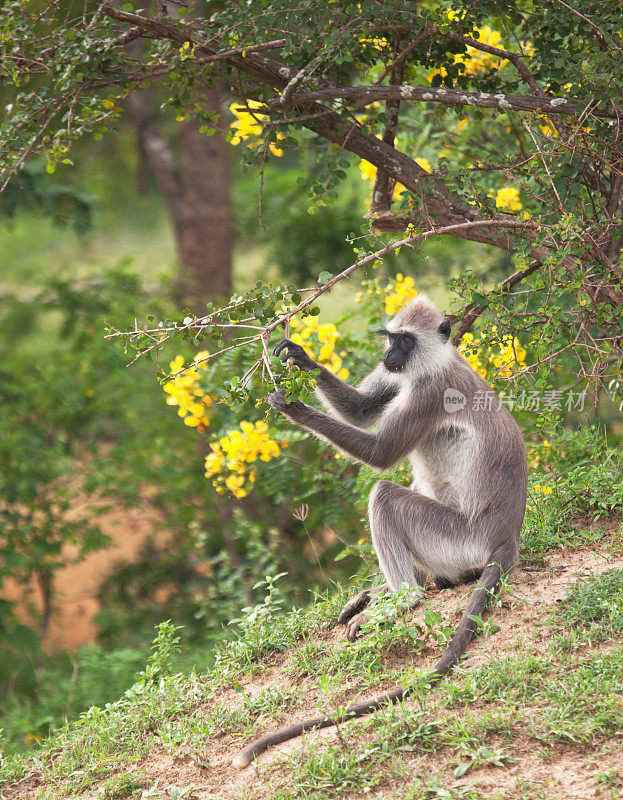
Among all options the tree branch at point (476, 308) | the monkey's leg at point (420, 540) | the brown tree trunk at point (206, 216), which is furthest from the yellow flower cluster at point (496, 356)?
the brown tree trunk at point (206, 216)

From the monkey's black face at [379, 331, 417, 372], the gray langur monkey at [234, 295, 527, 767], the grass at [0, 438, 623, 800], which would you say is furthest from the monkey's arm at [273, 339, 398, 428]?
the grass at [0, 438, 623, 800]

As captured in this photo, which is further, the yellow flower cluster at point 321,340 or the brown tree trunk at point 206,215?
the brown tree trunk at point 206,215

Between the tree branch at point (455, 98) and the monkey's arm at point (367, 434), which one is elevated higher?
Answer: the tree branch at point (455, 98)

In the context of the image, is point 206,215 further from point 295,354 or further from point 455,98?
point 295,354

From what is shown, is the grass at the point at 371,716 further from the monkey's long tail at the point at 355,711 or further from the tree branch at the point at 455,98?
the tree branch at the point at 455,98

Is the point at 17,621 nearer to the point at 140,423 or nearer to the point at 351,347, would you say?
the point at 140,423

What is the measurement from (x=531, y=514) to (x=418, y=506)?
0.87m

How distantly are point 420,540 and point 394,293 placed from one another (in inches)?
79.8

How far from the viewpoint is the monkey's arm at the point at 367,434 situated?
397 cm

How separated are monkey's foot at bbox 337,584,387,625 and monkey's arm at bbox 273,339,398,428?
2.75 ft

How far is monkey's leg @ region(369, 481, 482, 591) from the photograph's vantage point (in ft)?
12.7

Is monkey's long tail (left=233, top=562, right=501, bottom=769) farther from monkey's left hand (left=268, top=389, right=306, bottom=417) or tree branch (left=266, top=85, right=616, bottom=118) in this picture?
tree branch (left=266, top=85, right=616, bottom=118)

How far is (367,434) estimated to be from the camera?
401 centimetres

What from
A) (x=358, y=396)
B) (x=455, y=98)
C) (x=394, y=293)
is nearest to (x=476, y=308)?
(x=358, y=396)
